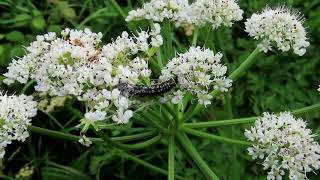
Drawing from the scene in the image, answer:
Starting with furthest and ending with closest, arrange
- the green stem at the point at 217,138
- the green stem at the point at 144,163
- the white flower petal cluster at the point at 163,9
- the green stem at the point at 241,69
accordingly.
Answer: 1. the green stem at the point at 144,163
2. the white flower petal cluster at the point at 163,9
3. the green stem at the point at 241,69
4. the green stem at the point at 217,138

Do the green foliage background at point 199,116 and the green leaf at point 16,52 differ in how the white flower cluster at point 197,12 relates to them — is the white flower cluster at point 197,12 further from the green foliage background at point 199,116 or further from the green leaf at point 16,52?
the green leaf at point 16,52

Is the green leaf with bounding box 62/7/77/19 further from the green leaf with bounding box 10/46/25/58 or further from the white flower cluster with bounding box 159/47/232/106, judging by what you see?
the white flower cluster with bounding box 159/47/232/106

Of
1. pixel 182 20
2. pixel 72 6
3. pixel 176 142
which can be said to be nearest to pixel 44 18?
pixel 72 6

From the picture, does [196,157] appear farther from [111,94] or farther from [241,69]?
[111,94]

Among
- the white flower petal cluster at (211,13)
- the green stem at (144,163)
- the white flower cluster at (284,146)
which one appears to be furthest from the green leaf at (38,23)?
the white flower cluster at (284,146)

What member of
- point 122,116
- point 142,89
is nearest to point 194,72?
point 142,89

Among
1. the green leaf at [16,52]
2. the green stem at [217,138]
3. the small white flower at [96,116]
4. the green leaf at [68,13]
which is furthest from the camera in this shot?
the green leaf at [68,13]

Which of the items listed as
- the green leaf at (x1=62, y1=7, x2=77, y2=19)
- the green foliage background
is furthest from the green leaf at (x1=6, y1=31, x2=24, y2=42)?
the green leaf at (x1=62, y1=7, x2=77, y2=19)
